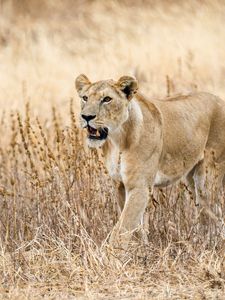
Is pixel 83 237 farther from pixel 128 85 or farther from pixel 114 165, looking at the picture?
pixel 128 85

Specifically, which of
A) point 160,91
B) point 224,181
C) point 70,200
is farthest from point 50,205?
point 160,91

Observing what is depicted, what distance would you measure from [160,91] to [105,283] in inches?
333

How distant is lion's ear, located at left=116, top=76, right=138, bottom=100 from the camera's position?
8664 millimetres

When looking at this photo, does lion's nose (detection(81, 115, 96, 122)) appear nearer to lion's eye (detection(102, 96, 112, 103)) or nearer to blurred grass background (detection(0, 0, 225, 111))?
lion's eye (detection(102, 96, 112, 103))

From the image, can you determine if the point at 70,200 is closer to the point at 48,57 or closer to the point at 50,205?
the point at 50,205

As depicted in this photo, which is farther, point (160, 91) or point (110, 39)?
point (110, 39)

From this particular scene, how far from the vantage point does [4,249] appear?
27.2 feet

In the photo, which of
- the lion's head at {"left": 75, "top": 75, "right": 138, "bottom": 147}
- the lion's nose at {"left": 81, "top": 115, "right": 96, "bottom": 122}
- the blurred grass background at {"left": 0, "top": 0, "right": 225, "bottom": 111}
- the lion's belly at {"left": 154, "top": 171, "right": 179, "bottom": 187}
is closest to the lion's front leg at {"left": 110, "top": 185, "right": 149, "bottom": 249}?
the lion's belly at {"left": 154, "top": 171, "right": 179, "bottom": 187}

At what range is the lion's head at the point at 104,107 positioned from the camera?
8.46m

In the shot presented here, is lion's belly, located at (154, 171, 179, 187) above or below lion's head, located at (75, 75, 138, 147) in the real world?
below

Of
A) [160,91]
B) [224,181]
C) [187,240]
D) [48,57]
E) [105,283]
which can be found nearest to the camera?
[105,283]

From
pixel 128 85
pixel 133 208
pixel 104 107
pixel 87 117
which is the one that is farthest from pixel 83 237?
pixel 128 85

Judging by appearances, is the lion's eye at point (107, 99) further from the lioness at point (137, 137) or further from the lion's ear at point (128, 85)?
the lion's ear at point (128, 85)

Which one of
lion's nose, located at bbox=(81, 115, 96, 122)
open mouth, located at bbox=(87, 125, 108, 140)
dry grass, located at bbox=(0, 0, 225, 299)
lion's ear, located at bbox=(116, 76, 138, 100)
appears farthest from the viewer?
lion's ear, located at bbox=(116, 76, 138, 100)
